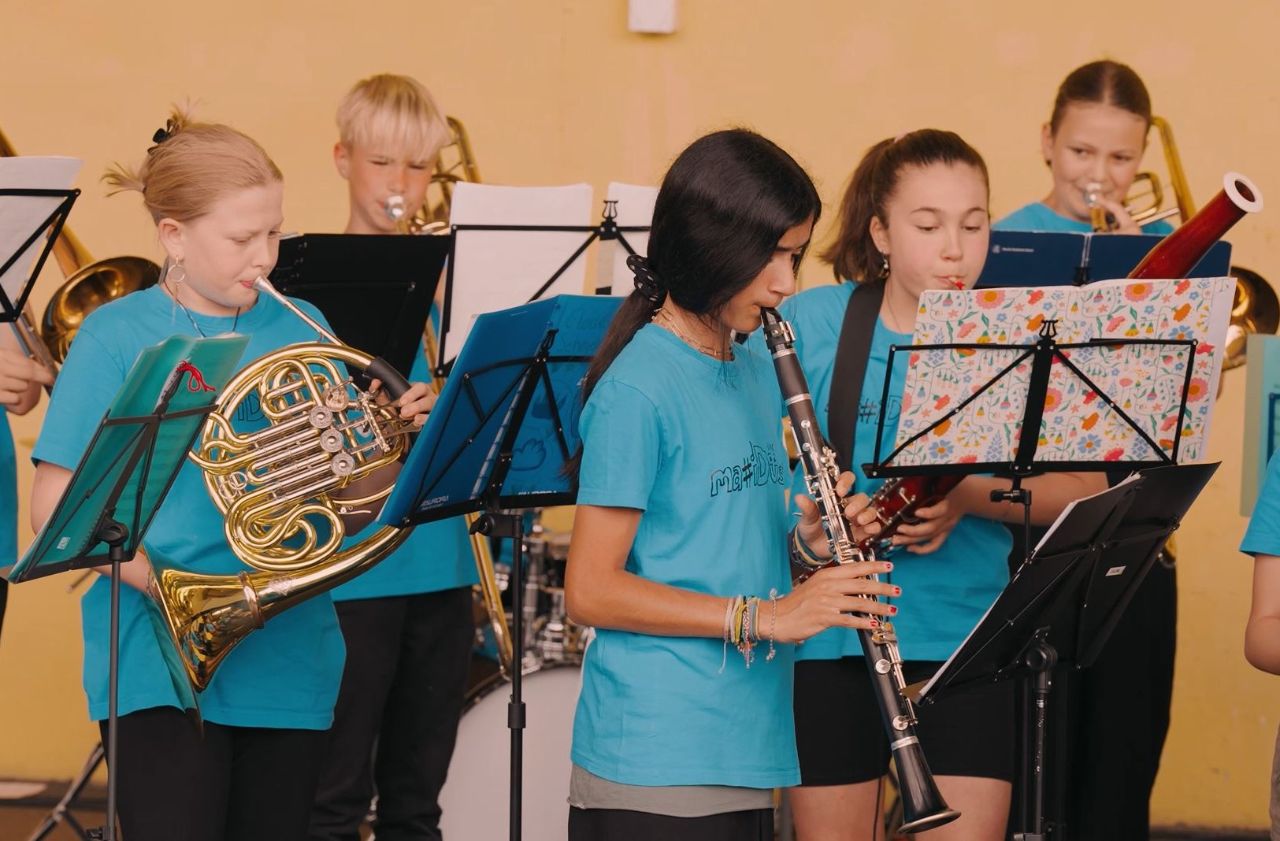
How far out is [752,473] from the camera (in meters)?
2.25

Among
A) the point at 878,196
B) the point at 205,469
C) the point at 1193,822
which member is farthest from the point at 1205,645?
the point at 205,469

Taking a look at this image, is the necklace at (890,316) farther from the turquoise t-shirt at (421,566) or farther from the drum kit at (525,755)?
the drum kit at (525,755)

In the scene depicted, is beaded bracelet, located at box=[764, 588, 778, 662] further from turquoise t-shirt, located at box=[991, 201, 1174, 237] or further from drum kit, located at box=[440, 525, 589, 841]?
turquoise t-shirt, located at box=[991, 201, 1174, 237]

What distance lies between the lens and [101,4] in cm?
508

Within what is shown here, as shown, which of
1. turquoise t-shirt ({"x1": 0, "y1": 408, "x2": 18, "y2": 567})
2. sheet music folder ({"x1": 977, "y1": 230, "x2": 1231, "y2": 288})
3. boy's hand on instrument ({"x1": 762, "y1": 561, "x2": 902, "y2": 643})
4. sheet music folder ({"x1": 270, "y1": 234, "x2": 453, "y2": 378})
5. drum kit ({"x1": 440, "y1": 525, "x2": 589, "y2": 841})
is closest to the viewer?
boy's hand on instrument ({"x1": 762, "y1": 561, "x2": 902, "y2": 643})

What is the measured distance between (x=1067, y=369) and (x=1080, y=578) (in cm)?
32

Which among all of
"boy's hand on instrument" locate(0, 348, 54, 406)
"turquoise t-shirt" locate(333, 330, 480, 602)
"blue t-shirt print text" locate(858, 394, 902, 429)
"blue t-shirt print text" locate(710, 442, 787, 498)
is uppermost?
"boy's hand on instrument" locate(0, 348, 54, 406)

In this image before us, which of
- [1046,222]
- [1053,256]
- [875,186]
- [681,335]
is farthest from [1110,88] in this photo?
[681,335]

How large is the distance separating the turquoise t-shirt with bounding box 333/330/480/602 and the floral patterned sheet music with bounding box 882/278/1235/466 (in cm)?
125

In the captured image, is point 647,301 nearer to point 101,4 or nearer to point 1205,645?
point 1205,645

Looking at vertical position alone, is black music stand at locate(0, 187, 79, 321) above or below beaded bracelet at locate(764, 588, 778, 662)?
above

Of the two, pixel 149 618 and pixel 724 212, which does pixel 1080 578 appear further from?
pixel 149 618

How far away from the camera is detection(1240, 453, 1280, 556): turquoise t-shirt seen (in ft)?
8.09

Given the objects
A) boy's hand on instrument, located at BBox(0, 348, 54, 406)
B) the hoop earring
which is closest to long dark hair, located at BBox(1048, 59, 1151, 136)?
the hoop earring
